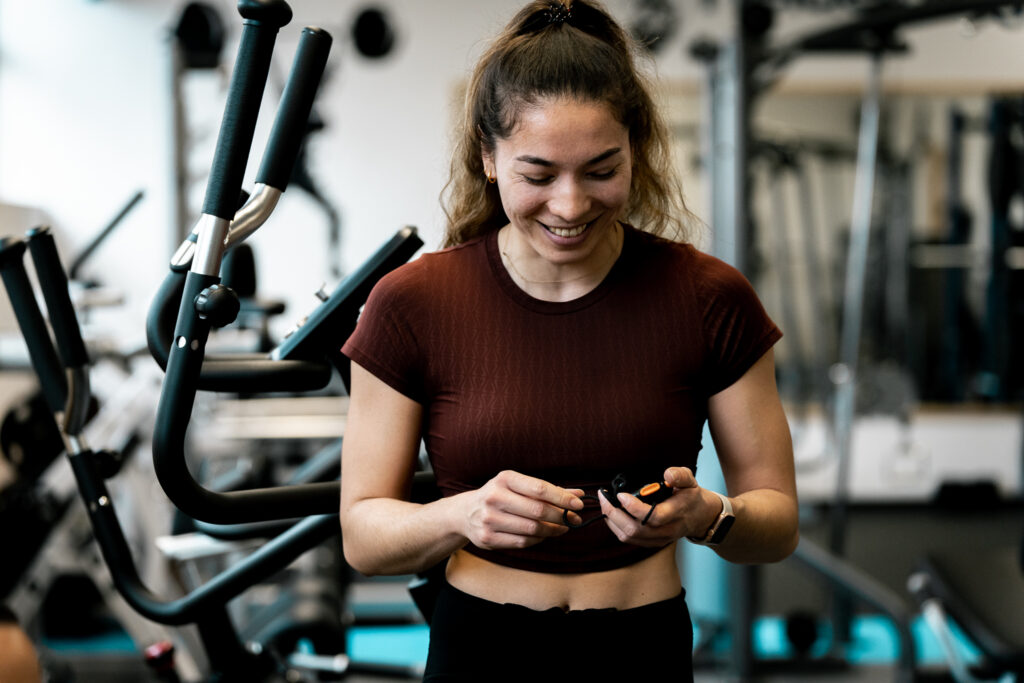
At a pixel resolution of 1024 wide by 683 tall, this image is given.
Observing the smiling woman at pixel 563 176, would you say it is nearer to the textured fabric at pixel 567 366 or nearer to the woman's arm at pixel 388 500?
the textured fabric at pixel 567 366

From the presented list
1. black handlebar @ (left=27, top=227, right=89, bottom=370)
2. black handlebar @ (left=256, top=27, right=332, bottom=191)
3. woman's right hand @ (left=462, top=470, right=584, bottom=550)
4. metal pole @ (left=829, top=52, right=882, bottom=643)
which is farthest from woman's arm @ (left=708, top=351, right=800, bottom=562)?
metal pole @ (left=829, top=52, right=882, bottom=643)

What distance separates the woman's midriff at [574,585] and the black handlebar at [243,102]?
0.49 m

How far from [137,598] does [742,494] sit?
813 mm

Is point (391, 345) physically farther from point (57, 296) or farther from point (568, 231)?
point (57, 296)

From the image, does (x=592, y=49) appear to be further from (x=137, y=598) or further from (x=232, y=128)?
(x=137, y=598)

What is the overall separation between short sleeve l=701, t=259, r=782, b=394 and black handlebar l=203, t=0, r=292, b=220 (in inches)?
20.6

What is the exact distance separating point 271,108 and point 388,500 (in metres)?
3.86

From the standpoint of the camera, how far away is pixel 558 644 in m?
1.01

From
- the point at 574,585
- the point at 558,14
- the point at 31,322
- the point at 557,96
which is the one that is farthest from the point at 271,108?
the point at 574,585

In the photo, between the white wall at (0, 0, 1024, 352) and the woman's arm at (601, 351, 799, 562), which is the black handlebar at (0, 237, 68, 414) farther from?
the white wall at (0, 0, 1024, 352)

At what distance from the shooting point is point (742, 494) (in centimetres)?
107

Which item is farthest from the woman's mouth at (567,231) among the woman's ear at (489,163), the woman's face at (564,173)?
the woman's ear at (489,163)

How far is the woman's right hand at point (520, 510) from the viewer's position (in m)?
0.88

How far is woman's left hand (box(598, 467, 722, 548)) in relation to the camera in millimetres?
885
